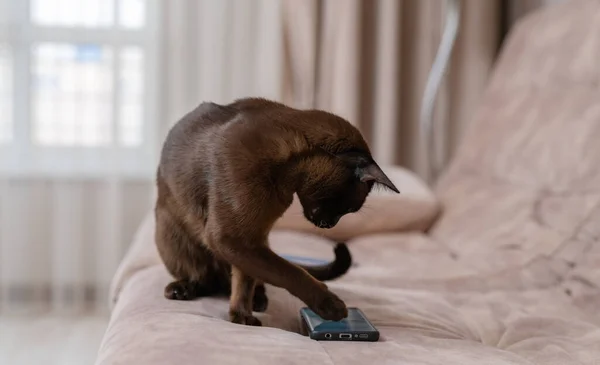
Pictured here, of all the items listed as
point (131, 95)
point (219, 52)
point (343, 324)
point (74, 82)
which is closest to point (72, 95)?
point (74, 82)

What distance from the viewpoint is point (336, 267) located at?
4.36ft

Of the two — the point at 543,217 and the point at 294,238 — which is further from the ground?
the point at 543,217

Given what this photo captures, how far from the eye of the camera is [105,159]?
265 cm

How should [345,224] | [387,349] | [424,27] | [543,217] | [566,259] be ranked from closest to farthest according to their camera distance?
[387,349] → [566,259] → [543,217] → [345,224] → [424,27]

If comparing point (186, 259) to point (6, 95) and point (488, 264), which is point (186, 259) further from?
point (6, 95)

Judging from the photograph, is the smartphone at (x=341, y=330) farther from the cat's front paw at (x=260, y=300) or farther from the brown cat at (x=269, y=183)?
the cat's front paw at (x=260, y=300)

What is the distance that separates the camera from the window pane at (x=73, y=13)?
2580mm

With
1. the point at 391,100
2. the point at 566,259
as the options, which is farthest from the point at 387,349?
the point at 391,100

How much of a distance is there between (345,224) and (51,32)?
143 cm

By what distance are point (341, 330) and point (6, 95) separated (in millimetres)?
2028

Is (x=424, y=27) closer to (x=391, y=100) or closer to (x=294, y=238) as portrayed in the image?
(x=391, y=100)

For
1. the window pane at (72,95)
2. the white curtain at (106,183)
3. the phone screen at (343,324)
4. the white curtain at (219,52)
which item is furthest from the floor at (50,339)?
the phone screen at (343,324)

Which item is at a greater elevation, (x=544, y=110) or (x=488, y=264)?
(x=544, y=110)

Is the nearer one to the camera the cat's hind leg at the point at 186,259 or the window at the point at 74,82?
the cat's hind leg at the point at 186,259
